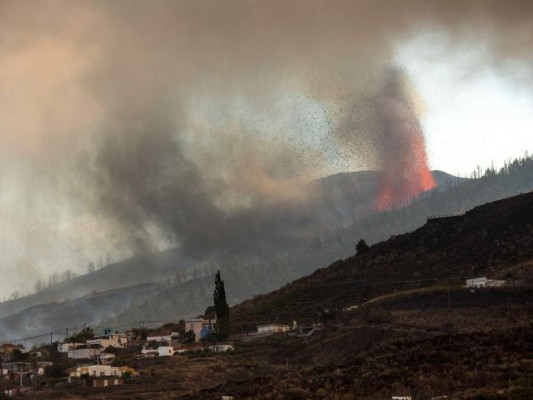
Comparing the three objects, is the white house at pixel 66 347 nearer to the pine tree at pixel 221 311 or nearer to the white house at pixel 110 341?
the white house at pixel 110 341

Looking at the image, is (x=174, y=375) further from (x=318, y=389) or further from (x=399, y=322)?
(x=318, y=389)

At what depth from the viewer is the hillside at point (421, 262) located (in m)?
132

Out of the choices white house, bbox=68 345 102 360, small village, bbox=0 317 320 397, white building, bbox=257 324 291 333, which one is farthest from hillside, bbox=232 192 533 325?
white house, bbox=68 345 102 360

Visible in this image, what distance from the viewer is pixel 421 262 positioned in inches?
5733

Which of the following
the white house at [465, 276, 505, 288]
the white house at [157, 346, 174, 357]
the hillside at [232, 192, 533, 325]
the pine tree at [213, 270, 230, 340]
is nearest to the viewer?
the white house at [465, 276, 505, 288]

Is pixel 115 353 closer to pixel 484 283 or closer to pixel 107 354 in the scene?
pixel 107 354

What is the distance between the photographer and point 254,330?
445ft

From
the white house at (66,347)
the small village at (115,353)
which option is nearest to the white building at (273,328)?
the small village at (115,353)

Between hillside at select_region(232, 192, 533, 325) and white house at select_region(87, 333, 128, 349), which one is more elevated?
hillside at select_region(232, 192, 533, 325)

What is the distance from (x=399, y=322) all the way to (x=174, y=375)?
25.0 meters

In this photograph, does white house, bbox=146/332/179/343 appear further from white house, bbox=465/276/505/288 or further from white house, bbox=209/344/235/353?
white house, bbox=465/276/505/288

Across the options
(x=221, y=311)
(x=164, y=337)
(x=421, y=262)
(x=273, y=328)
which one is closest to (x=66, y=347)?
(x=164, y=337)

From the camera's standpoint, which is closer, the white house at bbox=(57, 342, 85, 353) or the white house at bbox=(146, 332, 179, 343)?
the white house at bbox=(57, 342, 85, 353)

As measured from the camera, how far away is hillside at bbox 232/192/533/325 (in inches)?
5187
